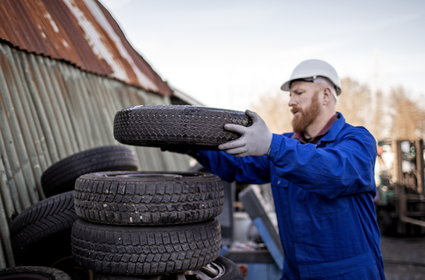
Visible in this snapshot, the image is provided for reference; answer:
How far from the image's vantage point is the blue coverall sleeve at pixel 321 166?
199cm

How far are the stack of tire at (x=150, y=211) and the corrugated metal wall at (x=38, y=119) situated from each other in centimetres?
121

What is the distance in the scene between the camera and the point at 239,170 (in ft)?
9.55

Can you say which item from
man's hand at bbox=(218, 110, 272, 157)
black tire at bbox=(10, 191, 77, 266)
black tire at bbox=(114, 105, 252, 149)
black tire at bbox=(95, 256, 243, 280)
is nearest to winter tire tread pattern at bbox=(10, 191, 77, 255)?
black tire at bbox=(10, 191, 77, 266)

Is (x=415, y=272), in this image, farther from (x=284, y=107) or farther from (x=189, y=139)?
(x=284, y=107)

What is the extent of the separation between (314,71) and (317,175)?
1130mm

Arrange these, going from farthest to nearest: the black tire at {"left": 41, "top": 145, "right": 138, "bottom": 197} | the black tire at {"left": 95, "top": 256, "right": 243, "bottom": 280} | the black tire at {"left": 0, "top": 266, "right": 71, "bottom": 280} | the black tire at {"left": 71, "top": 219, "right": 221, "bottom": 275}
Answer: the black tire at {"left": 41, "top": 145, "right": 138, "bottom": 197}, the black tire at {"left": 95, "top": 256, "right": 243, "bottom": 280}, the black tire at {"left": 0, "top": 266, "right": 71, "bottom": 280}, the black tire at {"left": 71, "top": 219, "right": 221, "bottom": 275}

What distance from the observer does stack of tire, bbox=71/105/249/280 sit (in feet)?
6.40

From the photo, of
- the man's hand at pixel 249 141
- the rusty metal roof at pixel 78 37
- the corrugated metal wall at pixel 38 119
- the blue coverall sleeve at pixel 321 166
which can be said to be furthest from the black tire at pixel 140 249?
the rusty metal roof at pixel 78 37

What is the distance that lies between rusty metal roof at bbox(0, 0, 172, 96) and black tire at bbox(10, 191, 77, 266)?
187cm

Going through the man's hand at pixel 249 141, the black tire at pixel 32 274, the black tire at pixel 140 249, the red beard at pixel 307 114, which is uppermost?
the red beard at pixel 307 114

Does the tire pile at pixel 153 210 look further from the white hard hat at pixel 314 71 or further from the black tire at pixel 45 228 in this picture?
the white hard hat at pixel 314 71

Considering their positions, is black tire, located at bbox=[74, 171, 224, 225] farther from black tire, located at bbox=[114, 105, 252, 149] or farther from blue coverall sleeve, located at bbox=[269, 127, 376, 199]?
blue coverall sleeve, located at bbox=[269, 127, 376, 199]

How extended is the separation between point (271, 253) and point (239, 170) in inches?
66.3

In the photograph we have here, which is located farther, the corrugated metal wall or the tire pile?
the corrugated metal wall
